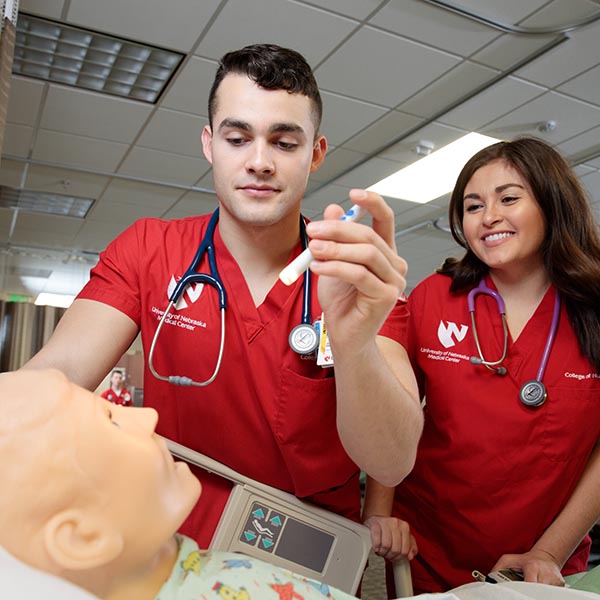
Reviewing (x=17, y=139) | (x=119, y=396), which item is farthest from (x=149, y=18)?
(x=119, y=396)

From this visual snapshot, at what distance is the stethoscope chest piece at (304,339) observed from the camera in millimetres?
1045

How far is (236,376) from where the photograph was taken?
112cm

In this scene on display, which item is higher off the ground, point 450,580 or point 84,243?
point 84,243

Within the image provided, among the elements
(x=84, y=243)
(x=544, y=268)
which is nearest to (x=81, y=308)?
(x=544, y=268)

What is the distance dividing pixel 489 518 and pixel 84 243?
6751 mm

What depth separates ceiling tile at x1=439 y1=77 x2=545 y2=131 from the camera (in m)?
3.50

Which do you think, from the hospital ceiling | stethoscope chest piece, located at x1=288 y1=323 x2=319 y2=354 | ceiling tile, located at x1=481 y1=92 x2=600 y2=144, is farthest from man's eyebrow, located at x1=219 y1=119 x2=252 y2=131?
ceiling tile, located at x1=481 y1=92 x2=600 y2=144

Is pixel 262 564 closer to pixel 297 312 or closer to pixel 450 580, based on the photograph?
pixel 297 312

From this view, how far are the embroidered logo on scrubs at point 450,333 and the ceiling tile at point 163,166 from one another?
360 cm

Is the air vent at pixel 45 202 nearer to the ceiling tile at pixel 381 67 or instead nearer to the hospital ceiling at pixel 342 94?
the hospital ceiling at pixel 342 94

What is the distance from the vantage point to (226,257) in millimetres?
1232

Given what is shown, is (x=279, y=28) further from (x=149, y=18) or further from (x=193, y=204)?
(x=193, y=204)

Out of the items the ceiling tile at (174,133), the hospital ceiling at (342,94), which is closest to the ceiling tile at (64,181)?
the hospital ceiling at (342,94)

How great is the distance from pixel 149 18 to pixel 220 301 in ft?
7.68
